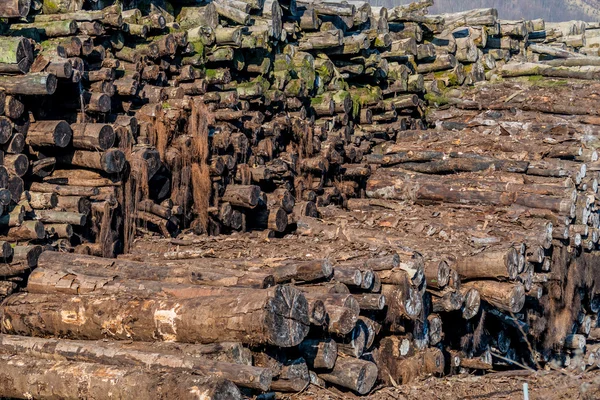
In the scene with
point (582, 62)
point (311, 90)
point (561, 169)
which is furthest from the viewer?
point (582, 62)

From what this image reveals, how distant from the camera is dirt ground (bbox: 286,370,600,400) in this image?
1020 cm

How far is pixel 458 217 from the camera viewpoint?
17938mm

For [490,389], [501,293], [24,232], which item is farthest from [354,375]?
[24,232]

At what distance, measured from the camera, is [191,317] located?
1041 cm

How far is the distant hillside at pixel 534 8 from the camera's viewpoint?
Answer: 521 ft

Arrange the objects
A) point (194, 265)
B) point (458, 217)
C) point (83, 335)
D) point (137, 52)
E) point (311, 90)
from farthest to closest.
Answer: point (311, 90), point (458, 217), point (137, 52), point (194, 265), point (83, 335)

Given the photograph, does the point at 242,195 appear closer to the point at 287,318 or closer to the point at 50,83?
the point at 50,83

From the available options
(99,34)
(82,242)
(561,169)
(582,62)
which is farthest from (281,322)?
(582,62)

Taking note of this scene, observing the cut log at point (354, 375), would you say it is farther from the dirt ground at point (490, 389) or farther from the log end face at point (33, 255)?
the log end face at point (33, 255)

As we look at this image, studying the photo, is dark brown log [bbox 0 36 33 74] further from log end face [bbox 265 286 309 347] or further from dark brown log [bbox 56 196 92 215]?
log end face [bbox 265 286 309 347]

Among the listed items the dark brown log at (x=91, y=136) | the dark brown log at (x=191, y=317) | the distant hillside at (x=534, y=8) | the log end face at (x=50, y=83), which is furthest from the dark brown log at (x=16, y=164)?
the distant hillside at (x=534, y=8)

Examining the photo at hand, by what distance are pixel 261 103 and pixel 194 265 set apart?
20.1 ft

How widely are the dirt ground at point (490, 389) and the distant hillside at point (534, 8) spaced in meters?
147

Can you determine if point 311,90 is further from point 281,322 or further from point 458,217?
point 281,322
